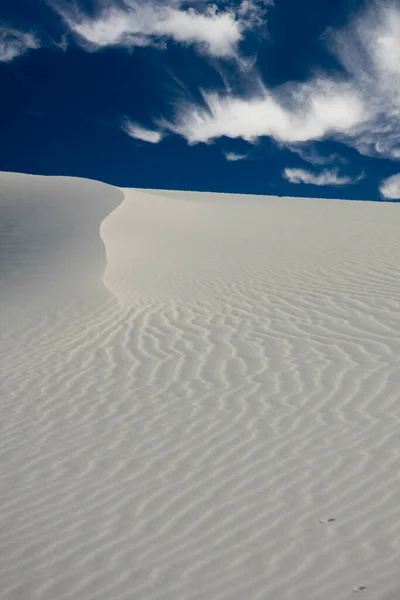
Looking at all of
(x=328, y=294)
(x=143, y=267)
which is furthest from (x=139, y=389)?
(x=143, y=267)

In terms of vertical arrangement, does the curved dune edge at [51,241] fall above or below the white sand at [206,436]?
above

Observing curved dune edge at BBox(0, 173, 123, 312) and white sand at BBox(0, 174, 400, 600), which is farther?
curved dune edge at BBox(0, 173, 123, 312)

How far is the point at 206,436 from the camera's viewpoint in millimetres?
5102

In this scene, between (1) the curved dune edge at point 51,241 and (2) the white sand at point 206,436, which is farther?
(1) the curved dune edge at point 51,241

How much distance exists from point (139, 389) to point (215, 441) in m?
1.67

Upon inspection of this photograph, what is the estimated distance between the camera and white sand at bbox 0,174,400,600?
3471 millimetres

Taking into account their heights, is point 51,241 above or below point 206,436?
above

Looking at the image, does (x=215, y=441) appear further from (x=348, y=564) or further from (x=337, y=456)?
(x=348, y=564)

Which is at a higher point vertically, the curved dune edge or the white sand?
the curved dune edge

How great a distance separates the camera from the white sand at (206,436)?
347cm

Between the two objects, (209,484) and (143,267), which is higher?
(143,267)

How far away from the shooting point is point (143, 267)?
13977 millimetres

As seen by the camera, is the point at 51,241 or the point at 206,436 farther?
the point at 51,241

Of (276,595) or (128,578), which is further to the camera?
(128,578)
